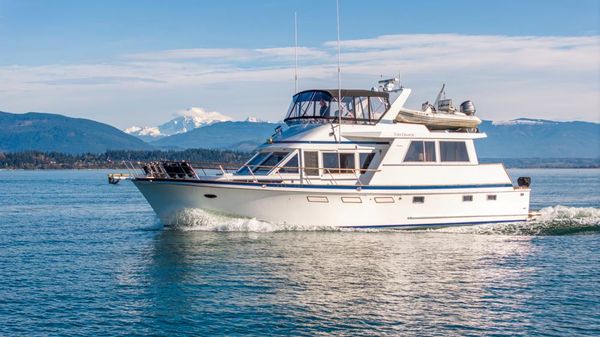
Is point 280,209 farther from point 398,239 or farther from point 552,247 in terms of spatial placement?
point 552,247

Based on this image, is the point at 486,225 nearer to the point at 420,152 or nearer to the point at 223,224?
the point at 420,152

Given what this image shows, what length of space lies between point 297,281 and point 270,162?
10.3 m

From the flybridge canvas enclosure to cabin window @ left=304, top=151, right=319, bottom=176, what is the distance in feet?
6.01

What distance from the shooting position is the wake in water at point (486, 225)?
94.9 feet

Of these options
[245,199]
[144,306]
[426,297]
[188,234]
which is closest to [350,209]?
[245,199]

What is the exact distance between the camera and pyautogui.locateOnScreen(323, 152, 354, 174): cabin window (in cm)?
3036

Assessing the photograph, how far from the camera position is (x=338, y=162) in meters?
30.6

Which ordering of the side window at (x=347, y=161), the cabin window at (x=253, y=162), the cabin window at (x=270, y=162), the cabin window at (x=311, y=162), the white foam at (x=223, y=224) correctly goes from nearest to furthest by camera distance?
the white foam at (x=223, y=224) < the cabin window at (x=270, y=162) < the cabin window at (x=311, y=162) < the cabin window at (x=253, y=162) < the side window at (x=347, y=161)

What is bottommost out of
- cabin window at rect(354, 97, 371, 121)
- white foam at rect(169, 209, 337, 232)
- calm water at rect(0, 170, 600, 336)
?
calm water at rect(0, 170, 600, 336)

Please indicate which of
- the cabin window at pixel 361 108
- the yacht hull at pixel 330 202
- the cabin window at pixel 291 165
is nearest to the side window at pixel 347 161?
the yacht hull at pixel 330 202

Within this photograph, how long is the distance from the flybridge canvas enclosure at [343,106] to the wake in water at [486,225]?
478 centimetres

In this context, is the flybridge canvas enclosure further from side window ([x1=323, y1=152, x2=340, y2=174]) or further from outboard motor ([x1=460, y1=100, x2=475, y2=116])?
outboard motor ([x1=460, y1=100, x2=475, y2=116])

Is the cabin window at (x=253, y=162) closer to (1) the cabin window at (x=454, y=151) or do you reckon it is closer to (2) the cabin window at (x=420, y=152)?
(2) the cabin window at (x=420, y=152)

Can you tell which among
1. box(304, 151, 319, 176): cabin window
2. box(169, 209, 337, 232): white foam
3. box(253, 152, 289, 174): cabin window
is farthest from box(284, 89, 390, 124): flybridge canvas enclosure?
box(169, 209, 337, 232): white foam
